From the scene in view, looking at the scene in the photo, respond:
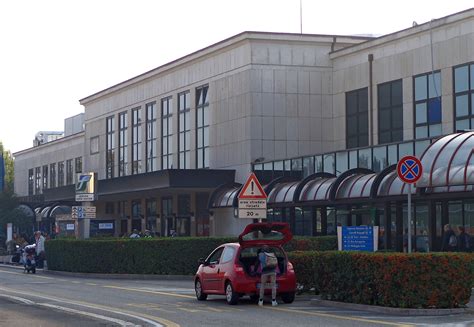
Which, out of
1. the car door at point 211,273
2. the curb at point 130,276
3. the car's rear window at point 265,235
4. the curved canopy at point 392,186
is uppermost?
the curved canopy at point 392,186

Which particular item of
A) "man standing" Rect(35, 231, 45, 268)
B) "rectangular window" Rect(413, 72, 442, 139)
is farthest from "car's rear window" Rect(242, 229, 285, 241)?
"man standing" Rect(35, 231, 45, 268)

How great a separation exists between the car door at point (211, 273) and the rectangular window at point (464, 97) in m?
20.8

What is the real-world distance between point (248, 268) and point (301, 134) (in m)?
29.5

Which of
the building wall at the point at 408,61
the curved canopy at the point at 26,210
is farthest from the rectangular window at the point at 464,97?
the curved canopy at the point at 26,210

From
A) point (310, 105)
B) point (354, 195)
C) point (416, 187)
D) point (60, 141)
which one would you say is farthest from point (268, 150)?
point (60, 141)

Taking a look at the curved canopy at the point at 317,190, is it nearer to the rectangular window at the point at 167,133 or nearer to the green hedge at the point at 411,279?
the rectangular window at the point at 167,133

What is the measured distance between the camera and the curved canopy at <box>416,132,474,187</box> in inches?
1252

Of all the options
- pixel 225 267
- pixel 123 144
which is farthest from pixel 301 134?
pixel 225 267

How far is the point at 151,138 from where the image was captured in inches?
2510

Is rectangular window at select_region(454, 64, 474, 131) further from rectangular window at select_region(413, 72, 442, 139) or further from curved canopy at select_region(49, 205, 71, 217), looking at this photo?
curved canopy at select_region(49, 205, 71, 217)

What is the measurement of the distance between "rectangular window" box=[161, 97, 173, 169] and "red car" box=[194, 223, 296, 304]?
121 ft

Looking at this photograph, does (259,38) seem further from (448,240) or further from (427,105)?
(448,240)

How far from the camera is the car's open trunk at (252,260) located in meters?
23.1

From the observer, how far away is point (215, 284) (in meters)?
23.8
